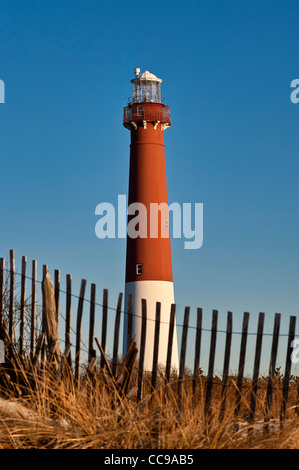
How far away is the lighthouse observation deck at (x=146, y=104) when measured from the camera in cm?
3197

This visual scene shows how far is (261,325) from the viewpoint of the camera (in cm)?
934

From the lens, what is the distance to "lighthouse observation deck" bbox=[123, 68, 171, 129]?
3197 cm

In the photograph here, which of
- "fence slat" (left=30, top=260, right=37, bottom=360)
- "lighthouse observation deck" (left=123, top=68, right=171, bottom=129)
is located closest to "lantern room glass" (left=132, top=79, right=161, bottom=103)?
"lighthouse observation deck" (left=123, top=68, right=171, bottom=129)

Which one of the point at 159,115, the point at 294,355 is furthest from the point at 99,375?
the point at 159,115

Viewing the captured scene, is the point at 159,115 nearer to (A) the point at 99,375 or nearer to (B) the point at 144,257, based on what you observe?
(B) the point at 144,257

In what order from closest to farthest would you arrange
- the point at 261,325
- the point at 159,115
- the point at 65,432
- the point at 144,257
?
the point at 65,432, the point at 261,325, the point at 144,257, the point at 159,115

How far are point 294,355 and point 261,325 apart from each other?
728 millimetres

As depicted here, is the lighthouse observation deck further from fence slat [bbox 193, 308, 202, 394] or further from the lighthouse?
fence slat [bbox 193, 308, 202, 394]

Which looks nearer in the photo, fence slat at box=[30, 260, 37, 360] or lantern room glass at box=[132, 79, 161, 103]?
fence slat at box=[30, 260, 37, 360]

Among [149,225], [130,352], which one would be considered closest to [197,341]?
[130,352]

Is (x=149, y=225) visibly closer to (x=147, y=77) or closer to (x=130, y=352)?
(x=147, y=77)

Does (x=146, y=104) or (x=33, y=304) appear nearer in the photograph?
(x=33, y=304)

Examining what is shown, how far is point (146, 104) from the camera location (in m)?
32.6
